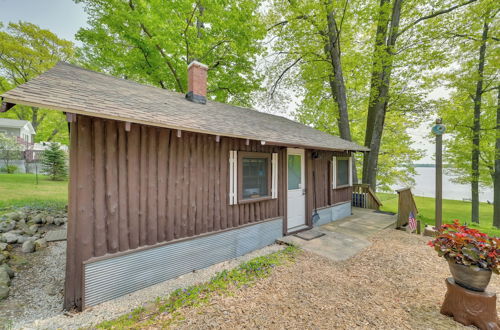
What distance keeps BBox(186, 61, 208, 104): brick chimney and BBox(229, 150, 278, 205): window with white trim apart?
2.37 metres

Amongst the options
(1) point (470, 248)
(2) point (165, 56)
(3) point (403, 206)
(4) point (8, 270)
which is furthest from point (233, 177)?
(2) point (165, 56)

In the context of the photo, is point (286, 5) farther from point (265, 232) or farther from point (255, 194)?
point (265, 232)

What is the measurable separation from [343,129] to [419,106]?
12.2 ft

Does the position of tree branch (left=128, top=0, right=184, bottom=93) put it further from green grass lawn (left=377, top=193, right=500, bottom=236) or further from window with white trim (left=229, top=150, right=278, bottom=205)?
green grass lawn (left=377, top=193, right=500, bottom=236)

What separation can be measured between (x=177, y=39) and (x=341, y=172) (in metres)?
9.01

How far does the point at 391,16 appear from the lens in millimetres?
10102

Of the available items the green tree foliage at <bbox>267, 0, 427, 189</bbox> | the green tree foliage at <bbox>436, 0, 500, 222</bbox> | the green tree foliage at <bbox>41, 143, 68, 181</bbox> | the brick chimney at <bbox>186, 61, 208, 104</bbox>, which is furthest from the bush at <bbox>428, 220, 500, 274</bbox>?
the green tree foliage at <bbox>41, 143, 68, 181</bbox>

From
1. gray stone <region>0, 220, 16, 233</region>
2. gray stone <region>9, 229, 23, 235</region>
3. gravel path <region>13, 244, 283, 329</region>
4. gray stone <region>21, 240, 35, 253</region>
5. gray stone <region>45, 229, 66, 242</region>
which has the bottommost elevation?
gravel path <region>13, 244, 283, 329</region>

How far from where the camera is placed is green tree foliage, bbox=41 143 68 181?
45.3 feet

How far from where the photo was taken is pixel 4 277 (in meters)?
3.26

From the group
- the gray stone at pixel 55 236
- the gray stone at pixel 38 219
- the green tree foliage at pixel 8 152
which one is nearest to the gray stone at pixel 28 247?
the gray stone at pixel 55 236

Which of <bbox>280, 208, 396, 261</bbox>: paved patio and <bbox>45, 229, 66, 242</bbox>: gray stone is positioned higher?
<bbox>45, 229, 66, 242</bbox>: gray stone

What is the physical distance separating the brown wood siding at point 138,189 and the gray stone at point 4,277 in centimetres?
142

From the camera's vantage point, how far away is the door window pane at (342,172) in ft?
25.3
